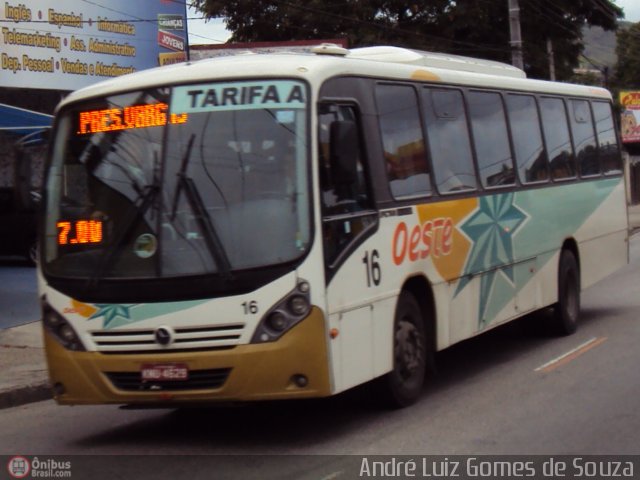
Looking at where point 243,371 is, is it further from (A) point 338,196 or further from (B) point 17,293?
(B) point 17,293

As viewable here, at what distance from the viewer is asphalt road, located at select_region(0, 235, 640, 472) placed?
26.9ft

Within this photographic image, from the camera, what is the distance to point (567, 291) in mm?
14203

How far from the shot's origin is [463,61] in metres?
12.3

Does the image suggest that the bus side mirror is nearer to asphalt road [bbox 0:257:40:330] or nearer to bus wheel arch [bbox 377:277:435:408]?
bus wheel arch [bbox 377:277:435:408]

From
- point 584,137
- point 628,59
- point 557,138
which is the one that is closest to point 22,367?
point 557,138

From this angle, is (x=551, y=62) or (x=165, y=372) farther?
(x=551, y=62)

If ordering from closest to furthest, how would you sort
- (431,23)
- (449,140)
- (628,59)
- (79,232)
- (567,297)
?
(79,232) → (449,140) → (567,297) → (431,23) → (628,59)

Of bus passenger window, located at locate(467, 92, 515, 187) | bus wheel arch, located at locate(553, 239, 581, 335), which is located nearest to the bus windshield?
bus passenger window, located at locate(467, 92, 515, 187)

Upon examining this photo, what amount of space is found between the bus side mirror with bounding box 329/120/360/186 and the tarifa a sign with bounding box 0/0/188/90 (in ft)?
46.0

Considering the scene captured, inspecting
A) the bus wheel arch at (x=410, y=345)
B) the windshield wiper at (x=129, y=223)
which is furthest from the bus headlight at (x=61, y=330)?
the bus wheel arch at (x=410, y=345)

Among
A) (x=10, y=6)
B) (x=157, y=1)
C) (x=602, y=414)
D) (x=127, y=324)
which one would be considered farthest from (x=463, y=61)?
(x=157, y=1)

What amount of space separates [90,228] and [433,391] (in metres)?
3.68

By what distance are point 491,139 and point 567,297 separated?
3.05m

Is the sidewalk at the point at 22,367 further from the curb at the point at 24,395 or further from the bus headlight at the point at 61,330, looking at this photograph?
the bus headlight at the point at 61,330
